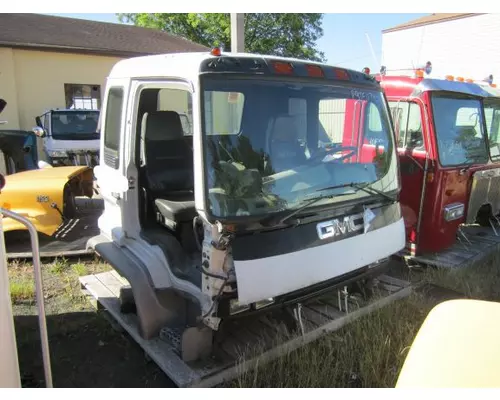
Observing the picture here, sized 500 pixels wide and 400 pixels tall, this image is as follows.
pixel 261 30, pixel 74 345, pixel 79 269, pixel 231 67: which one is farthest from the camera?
pixel 261 30

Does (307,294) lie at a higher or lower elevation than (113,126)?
lower

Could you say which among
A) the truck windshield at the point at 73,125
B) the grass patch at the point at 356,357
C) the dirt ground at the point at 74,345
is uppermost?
the truck windshield at the point at 73,125

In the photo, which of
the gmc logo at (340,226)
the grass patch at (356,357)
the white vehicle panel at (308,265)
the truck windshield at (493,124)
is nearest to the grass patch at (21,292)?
the grass patch at (356,357)

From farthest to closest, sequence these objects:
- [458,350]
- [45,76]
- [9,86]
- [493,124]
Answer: [45,76], [9,86], [493,124], [458,350]

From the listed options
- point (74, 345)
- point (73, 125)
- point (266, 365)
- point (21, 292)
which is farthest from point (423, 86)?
point (73, 125)

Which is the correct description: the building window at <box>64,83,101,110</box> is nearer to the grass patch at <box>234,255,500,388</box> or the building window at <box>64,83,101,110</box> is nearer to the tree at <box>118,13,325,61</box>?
the tree at <box>118,13,325,61</box>

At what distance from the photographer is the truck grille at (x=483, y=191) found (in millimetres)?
5035

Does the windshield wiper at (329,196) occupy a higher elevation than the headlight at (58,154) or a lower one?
higher

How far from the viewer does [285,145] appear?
3.07 metres

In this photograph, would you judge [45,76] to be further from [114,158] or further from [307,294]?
[307,294]

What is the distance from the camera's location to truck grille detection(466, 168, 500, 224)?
5.04 m

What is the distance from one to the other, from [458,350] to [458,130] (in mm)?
3795

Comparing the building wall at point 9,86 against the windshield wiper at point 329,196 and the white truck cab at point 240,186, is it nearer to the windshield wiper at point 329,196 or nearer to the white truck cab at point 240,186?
the white truck cab at point 240,186

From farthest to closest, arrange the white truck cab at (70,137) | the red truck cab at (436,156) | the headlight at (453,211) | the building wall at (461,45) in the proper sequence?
the building wall at (461,45) < the white truck cab at (70,137) < the headlight at (453,211) < the red truck cab at (436,156)
